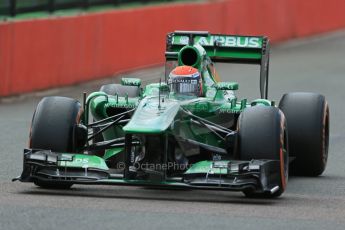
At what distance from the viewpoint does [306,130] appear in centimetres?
1142

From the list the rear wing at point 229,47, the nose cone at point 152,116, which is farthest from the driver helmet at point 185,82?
the rear wing at point 229,47

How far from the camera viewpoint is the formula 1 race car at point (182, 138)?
9.61 m

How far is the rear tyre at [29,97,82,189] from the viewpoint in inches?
398

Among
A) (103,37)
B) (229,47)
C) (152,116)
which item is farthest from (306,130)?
(103,37)

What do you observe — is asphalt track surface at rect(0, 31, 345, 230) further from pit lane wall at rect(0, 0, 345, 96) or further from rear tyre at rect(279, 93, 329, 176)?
pit lane wall at rect(0, 0, 345, 96)

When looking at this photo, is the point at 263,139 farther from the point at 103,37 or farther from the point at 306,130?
the point at 103,37

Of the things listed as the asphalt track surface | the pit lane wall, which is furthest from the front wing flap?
the pit lane wall

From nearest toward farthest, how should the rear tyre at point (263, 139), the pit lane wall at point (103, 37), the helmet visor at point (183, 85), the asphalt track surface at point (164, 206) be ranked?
the asphalt track surface at point (164, 206) < the rear tyre at point (263, 139) < the helmet visor at point (183, 85) < the pit lane wall at point (103, 37)

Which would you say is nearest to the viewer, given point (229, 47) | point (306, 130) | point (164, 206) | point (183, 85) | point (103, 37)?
point (164, 206)

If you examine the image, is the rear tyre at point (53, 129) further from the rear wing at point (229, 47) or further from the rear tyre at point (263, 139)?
the rear wing at point (229, 47)

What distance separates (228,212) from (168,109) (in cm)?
132

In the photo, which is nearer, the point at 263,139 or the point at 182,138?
the point at 263,139

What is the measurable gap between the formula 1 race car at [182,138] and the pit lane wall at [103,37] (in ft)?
26.0

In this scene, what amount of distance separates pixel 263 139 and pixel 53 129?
183 centimetres
